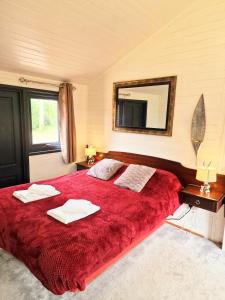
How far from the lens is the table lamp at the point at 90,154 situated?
12.6 ft

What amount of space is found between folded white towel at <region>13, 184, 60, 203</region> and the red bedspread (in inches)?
2.7

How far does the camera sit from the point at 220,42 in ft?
7.86

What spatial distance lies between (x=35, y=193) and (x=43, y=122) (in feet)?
5.56

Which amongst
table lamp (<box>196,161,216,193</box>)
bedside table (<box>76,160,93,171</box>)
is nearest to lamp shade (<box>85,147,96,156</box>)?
bedside table (<box>76,160,93,171</box>)

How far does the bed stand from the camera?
4.50 feet

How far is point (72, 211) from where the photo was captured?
190 centimetres

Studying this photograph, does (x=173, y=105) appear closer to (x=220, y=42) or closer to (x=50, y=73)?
(x=220, y=42)

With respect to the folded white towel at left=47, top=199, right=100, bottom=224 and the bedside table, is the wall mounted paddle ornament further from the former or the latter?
the bedside table

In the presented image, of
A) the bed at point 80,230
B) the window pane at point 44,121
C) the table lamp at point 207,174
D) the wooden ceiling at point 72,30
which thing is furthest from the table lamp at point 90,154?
the table lamp at point 207,174

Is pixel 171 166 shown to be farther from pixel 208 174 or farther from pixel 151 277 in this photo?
pixel 151 277

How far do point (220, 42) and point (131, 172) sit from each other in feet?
6.38

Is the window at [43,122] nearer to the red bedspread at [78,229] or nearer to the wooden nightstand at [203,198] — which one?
the red bedspread at [78,229]

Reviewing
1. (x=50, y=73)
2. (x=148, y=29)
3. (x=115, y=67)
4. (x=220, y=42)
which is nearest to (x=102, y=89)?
(x=115, y=67)

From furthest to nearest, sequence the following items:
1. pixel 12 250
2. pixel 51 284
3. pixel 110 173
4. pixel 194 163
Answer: pixel 110 173
pixel 194 163
pixel 12 250
pixel 51 284
